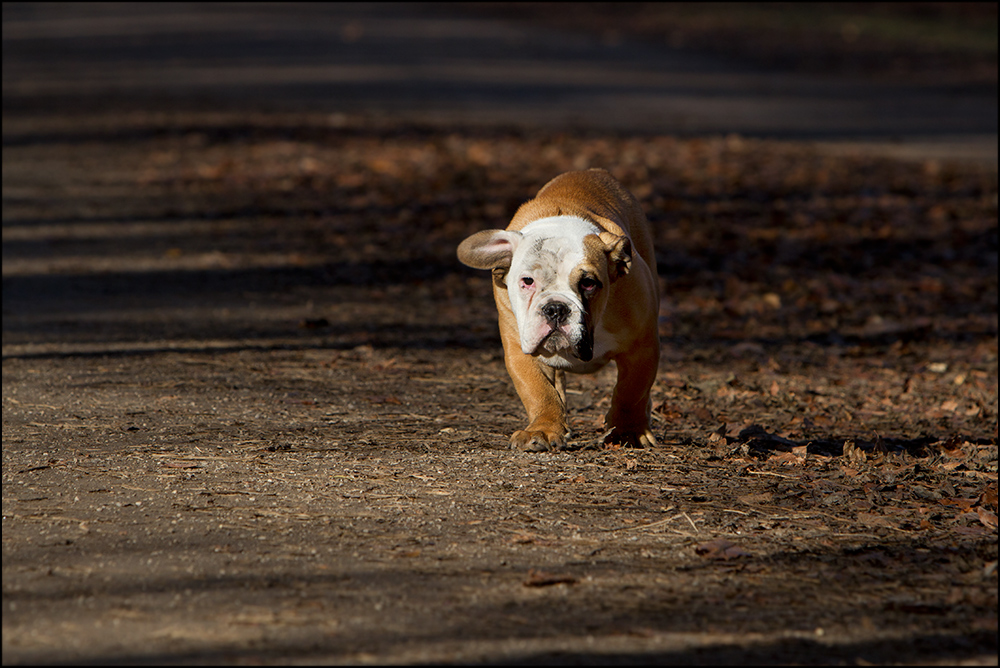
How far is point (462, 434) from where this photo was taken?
595 cm

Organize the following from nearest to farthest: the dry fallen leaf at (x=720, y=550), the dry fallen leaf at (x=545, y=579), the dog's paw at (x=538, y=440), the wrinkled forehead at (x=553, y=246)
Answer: the dry fallen leaf at (x=545, y=579) < the dry fallen leaf at (x=720, y=550) < the wrinkled forehead at (x=553, y=246) < the dog's paw at (x=538, y=440)

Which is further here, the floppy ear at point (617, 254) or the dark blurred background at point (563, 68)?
the dark blurred background at point (563, 68)

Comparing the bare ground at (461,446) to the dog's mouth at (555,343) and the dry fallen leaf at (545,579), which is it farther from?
the dog's mouth at (555,343)

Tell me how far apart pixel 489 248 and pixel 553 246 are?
314 mm

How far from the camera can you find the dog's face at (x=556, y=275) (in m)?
5.01

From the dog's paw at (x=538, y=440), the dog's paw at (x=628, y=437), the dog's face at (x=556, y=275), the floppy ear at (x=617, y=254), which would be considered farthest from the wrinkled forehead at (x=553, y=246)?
the dog's paw at (x=628, y=437)

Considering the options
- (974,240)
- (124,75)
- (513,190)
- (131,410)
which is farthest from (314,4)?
(131,410)

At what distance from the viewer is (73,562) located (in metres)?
4.14

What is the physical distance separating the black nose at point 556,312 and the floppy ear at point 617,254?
1.27ft

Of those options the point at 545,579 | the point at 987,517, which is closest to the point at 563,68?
the point at 987,517

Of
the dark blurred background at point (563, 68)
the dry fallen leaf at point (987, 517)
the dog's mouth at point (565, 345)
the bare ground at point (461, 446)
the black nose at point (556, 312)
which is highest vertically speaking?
the dark blurred background at point (563, 68)

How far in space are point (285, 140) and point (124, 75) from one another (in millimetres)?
9331

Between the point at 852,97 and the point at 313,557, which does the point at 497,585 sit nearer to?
the point at 313,557

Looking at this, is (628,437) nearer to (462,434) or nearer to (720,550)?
(462,434)
